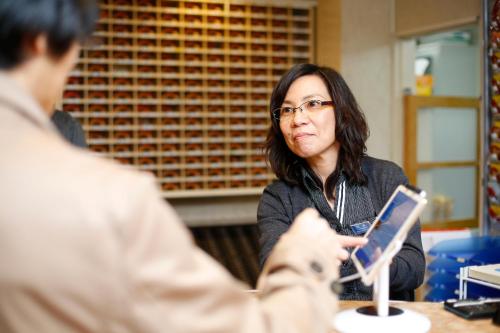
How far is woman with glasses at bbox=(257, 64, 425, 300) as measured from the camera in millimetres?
2156

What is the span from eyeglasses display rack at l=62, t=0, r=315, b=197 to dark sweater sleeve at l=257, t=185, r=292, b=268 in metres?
3.13

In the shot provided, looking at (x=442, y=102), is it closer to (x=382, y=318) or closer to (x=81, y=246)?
(x=382, y=318)

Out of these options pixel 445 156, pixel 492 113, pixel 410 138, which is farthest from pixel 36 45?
pixel 445 156

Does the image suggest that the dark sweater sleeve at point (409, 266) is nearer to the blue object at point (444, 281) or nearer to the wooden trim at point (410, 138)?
the blue object at point (444, 281)

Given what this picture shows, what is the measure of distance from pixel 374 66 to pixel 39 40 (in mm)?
5171

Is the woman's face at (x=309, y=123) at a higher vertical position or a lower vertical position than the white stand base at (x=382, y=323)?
higher

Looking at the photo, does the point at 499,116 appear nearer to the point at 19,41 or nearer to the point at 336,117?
the point at 336,117

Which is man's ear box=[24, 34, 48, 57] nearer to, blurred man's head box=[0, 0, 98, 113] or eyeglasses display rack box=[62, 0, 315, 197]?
blurred man's head box=[0, 0, 98, 113]

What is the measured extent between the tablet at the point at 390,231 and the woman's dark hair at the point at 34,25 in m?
0.93

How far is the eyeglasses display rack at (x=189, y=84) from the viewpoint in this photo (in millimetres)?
5410

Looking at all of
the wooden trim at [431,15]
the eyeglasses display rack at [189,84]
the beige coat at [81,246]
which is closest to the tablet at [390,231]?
the beige coat at [81,246]

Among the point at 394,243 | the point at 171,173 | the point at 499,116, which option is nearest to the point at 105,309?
the point at 394,243

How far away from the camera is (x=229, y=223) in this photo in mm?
6023

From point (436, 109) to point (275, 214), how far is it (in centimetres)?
453
